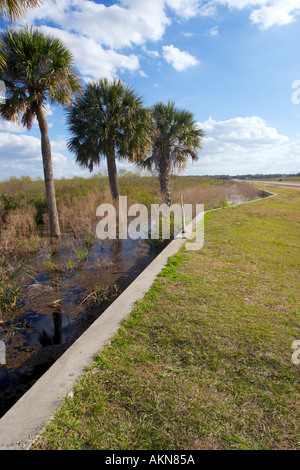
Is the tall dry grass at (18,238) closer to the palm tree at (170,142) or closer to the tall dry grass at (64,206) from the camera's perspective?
the tall dry grass at (64,206)

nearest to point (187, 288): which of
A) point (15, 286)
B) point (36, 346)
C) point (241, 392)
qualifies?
point (241, 392)

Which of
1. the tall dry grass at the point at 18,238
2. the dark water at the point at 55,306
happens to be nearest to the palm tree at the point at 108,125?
the tall dry grass at the point at 18,238

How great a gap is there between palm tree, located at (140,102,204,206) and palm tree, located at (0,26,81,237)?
6.75m

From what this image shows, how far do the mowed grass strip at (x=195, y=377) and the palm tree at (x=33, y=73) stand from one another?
7700mm

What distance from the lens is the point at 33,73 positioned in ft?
25.5

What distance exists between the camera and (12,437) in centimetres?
169

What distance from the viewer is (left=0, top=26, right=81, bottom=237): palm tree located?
25.3 feet

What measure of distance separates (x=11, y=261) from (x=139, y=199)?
7967mm

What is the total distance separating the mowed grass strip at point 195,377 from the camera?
173 cm

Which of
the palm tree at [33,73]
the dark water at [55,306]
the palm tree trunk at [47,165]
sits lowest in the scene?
the dark water at [55,306]

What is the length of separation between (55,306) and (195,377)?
10.0 ft

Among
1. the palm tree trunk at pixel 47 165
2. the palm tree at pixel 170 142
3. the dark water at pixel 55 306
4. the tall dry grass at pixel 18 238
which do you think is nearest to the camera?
the dark water at pixel 55 306

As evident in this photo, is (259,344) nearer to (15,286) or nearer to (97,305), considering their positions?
(97,305)

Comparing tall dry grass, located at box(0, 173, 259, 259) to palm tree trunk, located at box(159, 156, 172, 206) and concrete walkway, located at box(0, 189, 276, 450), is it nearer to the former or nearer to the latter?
palm tree trunk, located at box(159, 156, 172, 206)
